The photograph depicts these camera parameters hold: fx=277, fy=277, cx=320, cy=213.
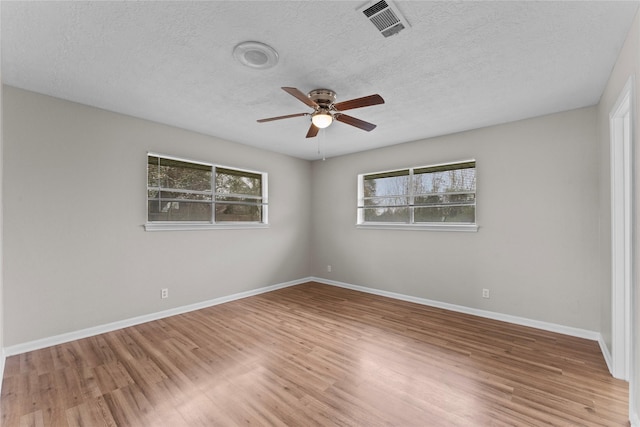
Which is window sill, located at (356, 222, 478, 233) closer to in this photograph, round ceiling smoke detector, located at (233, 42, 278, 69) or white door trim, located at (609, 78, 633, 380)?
white door trim, located at (609, 78, 633, 380)

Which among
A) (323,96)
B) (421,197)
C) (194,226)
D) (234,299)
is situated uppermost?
(323,96)

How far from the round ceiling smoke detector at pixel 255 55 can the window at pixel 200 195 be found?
220 cm

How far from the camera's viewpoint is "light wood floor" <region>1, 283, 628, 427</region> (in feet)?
6.05

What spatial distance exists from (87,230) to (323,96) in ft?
9.76

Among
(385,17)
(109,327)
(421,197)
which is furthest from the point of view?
(421,197)

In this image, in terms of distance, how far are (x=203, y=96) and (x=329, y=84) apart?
1332 millimetres

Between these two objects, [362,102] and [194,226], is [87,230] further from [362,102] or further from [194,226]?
[362,102]

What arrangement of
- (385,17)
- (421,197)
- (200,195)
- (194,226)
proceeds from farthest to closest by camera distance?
(421,197)
(200,195)
(194,226)
(385,17)

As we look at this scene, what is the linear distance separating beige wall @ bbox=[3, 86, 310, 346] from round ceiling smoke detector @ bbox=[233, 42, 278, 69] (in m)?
2.14

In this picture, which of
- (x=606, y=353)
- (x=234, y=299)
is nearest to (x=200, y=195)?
(x=234, y=299)

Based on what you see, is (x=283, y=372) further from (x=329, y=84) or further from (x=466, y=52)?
(x=466, y=52)

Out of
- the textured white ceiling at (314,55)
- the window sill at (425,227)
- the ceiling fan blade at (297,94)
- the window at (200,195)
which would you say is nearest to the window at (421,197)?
the window sill at (425,227)

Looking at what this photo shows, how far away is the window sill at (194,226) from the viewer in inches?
142

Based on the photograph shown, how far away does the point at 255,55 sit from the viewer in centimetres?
213
